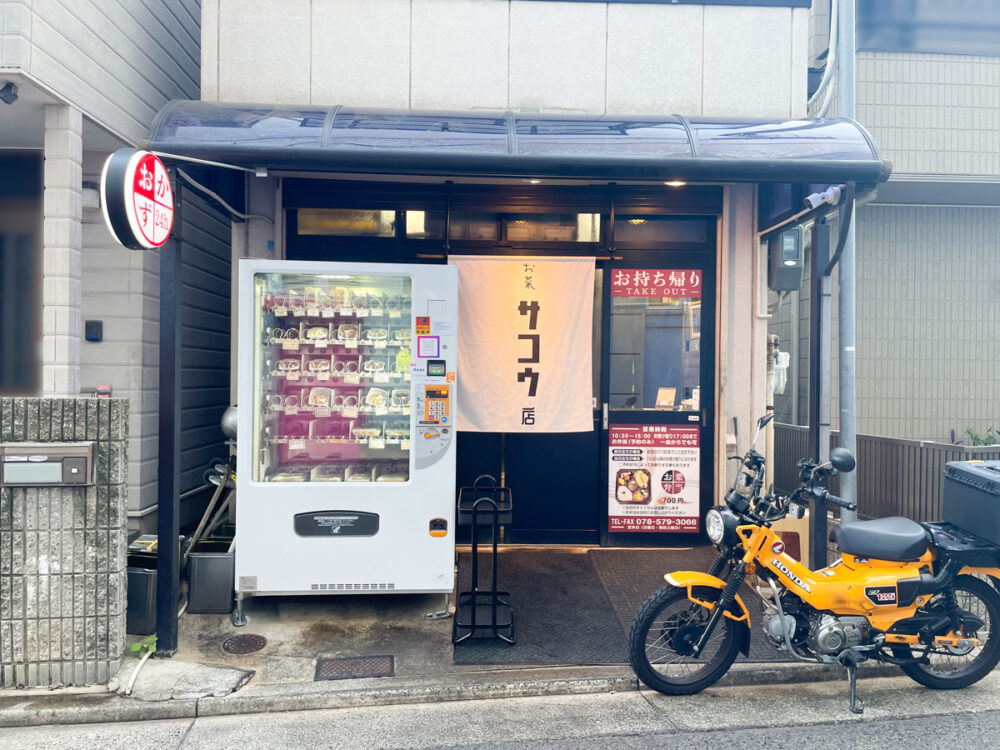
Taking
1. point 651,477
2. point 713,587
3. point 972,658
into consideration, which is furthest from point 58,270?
point 972,658

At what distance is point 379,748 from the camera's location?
3.40m

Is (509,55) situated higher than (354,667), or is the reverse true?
(509,55)

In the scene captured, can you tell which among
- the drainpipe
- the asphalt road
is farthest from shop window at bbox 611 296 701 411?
the asphalt road

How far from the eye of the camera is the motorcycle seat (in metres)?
3.91

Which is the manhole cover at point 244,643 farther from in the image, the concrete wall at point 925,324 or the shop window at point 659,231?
the concrete wall at point 925,324

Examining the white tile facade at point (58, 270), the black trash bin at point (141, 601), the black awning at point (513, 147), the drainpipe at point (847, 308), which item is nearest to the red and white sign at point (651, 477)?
the drainpipe at point (847, 308)

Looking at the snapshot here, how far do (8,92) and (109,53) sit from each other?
1.05 m

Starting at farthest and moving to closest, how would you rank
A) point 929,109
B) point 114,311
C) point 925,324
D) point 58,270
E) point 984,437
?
1. point 925,324
2. point 984,437
3. point 929,109
4. point 114,311
5. point 58,270

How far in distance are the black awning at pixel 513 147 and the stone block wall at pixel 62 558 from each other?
6.42 ft

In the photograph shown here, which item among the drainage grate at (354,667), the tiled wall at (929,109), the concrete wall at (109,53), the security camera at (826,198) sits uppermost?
the tiled wall at (929,109)

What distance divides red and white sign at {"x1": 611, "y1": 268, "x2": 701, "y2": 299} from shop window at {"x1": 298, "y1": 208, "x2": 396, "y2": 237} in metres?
2.35

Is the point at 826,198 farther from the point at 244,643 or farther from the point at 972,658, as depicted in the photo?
the point at 244,643

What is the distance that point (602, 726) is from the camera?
362 centimetres

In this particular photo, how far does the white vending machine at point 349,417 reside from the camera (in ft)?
15.4
